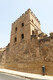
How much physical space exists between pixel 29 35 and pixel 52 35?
416cm

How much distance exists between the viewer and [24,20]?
15602mm

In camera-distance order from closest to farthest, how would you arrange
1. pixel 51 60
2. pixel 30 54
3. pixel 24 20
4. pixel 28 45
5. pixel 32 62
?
1. pixel 51 60
2. pixel 32 62
3. pixel 30 54
4. pixel 28 45
5. pixel 24 20

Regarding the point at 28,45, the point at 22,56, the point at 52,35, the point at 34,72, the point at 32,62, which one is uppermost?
the point at 52,35

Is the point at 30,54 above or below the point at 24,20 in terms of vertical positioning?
below

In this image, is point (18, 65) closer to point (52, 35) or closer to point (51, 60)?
point (51, 60)

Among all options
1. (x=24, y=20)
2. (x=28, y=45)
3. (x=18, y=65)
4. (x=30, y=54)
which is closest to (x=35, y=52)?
(x=30, y=54)

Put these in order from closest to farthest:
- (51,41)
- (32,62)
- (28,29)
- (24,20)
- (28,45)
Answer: (51,41)
(32,62)
(28,45)
(28,29)
(24,20)

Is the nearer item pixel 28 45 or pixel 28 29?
pixel 28 45

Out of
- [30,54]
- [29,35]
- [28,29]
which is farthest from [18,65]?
[28,29]

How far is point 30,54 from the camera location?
36.8ft

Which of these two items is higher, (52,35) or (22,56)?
(52,35)

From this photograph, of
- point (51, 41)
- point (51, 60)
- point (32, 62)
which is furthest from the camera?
point (32, 62)

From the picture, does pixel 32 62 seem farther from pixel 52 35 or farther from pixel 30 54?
pixel 52 35

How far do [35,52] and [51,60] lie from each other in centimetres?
260
